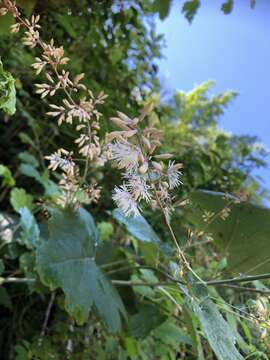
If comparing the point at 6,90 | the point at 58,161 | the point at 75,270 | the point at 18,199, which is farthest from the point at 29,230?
the point at 6,90

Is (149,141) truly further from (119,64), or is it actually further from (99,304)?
(119,64)

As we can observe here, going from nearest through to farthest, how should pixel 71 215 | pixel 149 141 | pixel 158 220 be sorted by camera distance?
pixel 149 141
pixel 71 215
pixel 158 220

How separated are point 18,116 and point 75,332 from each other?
29.0 inches

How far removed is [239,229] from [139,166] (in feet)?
1.01

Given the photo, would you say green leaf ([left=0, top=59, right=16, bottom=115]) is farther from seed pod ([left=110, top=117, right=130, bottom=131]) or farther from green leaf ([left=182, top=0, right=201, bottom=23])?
green leaf ([left=182, top=0, right=201, bottom=23])

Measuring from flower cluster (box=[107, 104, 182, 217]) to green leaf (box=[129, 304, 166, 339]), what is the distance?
389 mm

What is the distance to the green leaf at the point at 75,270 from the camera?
1.78ft

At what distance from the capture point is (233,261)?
2.01 ft

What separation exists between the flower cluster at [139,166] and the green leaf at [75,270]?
0.23 m

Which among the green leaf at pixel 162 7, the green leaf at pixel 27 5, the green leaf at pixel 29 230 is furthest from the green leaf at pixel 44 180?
the green leaf at pixel 27 5

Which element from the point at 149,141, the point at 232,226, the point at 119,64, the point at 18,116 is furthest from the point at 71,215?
the point at 18,116

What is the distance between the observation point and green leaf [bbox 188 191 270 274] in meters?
0.56

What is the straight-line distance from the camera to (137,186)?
336mm

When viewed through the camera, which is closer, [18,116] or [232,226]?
[232,226]
